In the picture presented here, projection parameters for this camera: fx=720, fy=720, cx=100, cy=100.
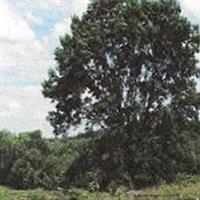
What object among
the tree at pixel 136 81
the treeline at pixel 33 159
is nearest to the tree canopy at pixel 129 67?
the tree at pixel 136 81

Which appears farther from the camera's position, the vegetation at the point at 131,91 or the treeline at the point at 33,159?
the treeline at the point at 33,159

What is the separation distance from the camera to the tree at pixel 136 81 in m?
42.8

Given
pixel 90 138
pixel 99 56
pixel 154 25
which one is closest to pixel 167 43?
pixel 154 25

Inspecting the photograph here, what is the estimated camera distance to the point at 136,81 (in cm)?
4394

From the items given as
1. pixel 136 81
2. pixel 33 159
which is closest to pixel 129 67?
pixel 136 81

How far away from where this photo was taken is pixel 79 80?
43.3 m

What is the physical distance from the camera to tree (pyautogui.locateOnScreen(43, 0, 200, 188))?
4281 centimetres

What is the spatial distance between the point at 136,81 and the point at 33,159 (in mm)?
61484

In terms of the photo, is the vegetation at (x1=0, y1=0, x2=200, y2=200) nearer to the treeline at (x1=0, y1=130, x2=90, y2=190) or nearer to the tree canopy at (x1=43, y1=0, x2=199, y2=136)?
the tree canopy at (x1=43, y1=0, x2=199, y2=136)

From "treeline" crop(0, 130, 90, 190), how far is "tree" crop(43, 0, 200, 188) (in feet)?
168

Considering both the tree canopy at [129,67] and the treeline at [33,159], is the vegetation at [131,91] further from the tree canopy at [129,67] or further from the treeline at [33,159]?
the treeline at [33,159]

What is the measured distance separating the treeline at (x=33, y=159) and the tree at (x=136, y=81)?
51.2 metres

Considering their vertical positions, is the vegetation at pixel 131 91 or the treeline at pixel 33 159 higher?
the treeline at pixel 33 159

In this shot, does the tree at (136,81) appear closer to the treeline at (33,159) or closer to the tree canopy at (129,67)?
the tree canopy at (129,67)
